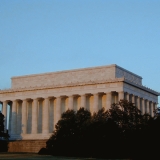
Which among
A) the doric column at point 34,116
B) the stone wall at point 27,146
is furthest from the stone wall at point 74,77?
the stone wall at point 27,146

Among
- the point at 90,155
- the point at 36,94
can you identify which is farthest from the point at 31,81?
the point at 90,155

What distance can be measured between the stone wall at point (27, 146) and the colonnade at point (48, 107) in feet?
31.4

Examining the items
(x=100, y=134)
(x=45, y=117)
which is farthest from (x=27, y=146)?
(x=100, y=134)

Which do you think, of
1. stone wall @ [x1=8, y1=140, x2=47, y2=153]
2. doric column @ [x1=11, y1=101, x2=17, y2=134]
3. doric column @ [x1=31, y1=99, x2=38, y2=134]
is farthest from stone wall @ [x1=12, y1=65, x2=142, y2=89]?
stone wall @ [x1=8, y1=140, x2=47, y2=153]

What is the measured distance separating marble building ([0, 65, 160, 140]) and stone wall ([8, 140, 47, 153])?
8428 mm

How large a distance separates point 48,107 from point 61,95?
5.28 meters

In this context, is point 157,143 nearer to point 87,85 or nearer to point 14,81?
point 87,85

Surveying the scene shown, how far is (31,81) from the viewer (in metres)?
105

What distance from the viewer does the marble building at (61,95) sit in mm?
90625

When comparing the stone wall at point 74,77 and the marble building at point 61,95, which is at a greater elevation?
the stone wall at point 74,77

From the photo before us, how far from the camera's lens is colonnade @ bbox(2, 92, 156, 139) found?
9225cm

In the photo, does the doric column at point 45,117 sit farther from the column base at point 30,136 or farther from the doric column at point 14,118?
the doric column at point 14,118

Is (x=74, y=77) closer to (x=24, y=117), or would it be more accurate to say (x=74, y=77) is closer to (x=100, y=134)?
(x=24, y=117)

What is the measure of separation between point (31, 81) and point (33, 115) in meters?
10.2
